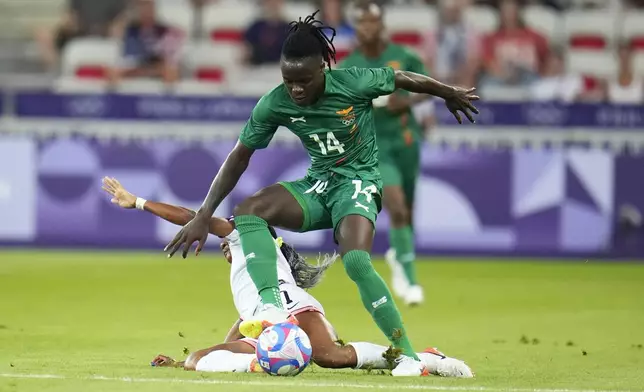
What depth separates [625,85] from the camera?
2020cm

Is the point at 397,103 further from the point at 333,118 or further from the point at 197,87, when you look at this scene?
the point at 197,87

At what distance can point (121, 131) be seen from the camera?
1886cm

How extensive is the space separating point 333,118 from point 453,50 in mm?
12194

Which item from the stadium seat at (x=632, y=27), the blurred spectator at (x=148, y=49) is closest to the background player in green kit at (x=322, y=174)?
the blurred spectator at (x=148, y=49)

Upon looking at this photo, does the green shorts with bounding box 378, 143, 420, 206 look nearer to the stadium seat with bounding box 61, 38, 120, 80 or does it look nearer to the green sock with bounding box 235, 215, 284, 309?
the green sock with bounding box 235, 215, 284, 309

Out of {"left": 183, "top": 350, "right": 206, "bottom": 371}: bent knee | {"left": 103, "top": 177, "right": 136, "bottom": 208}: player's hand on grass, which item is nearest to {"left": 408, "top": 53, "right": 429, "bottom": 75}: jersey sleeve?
{"left": 103, "top": 177, "right": 136, "bottom": 208}: player's hand on grass

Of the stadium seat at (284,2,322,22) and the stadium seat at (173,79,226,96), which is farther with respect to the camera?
the stadium seat at (284,2,322,22)

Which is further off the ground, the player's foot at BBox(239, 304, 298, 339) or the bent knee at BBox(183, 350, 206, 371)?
the player's foot at BBox(239, 304, 298, 339)

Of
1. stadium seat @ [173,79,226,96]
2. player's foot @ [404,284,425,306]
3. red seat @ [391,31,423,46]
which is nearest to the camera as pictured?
player's foot @ [404,284,425,306]

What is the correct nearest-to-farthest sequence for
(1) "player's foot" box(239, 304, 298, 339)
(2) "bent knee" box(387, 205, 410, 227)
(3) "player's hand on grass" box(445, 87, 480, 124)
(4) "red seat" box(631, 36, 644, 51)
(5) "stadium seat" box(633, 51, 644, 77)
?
(1) "player's foot" box(239, 304, 298, 339) → (3) "player's hand on grass" box(445, 87, 480, 124) → (2) "bent knee" box(387, 205, 410, 227) → (5) "stadium seat" box(633, 51, 644, 77) → (4) "red seat" box(631, 36, 644, 51)

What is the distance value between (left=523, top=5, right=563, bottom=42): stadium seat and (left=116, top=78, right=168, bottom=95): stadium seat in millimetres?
6138

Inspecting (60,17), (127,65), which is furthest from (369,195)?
(60,17)

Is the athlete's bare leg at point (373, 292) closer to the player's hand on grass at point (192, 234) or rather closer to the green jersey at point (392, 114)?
the player's hand on grass at point (192, 234)

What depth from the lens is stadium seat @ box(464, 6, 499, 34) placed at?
2206 cm
